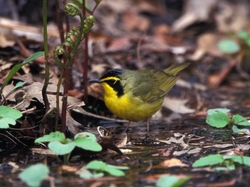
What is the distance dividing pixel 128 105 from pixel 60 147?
1.99 m

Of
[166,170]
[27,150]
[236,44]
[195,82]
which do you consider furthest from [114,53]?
[166,170]

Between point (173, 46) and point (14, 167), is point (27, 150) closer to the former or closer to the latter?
point (14, 167)

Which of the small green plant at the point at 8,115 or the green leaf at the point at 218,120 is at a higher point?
the small green plant at the point at 8,115

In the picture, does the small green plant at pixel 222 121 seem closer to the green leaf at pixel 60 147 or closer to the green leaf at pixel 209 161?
the green leaf at pixel 209 161

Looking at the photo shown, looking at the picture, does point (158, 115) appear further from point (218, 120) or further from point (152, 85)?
point (218, 120)

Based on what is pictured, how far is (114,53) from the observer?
26.7ft

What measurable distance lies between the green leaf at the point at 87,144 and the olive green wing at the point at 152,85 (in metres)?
1.95

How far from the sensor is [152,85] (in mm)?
6328

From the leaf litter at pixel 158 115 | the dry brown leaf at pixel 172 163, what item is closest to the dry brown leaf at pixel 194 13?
the leaf litter at pixel 158 115

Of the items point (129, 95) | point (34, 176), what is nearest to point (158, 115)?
point (129, 95)

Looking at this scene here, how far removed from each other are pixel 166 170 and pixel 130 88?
204 cm

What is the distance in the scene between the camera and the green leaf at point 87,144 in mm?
3939

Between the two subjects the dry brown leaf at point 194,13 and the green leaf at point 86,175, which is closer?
the green leaf at point 86,175

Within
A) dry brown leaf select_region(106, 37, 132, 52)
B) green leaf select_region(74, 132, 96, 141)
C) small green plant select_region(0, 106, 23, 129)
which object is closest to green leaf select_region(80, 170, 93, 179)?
green leaf select_region(74, 132, 96, 141)
